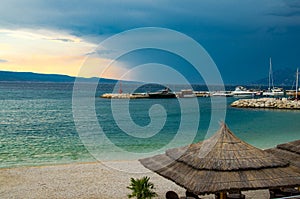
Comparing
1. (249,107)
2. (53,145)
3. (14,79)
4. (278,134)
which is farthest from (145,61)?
(14,79)

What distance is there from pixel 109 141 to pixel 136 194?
15036mm

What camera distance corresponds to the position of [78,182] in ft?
35.2

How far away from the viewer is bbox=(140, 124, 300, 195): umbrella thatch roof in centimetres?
528

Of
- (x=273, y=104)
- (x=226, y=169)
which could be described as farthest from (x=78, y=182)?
(x=273, y=104)

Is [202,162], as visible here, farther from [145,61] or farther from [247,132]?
[247,132]

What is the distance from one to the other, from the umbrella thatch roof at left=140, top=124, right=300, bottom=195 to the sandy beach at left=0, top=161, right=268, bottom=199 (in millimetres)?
3132

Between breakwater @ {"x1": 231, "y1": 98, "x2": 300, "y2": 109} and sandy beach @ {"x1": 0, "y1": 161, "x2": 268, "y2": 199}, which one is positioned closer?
sandy beach @ {"x1": 0, "y1": 161, "x2": 268, "y2": 199}

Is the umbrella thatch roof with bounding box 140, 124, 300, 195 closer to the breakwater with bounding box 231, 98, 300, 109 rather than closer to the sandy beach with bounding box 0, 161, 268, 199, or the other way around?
the sandy beach with bounding box 0, 161, 268, 199

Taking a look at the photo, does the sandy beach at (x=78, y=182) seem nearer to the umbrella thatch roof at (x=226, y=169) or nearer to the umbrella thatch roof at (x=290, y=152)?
the umbrella thatch roof at (x=290, y=152)

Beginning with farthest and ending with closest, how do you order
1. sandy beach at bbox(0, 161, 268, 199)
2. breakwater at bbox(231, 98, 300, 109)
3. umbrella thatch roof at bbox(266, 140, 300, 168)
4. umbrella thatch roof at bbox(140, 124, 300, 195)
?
breakwater at bbox(231, 98, 300, 109) < sandy beach at bbox(0, 161, 268, 199) < umbrella thatch roof at bbox(266, 140, 300, 168) < umbrella thatch roof at bbox(140, 124, 300, 195)

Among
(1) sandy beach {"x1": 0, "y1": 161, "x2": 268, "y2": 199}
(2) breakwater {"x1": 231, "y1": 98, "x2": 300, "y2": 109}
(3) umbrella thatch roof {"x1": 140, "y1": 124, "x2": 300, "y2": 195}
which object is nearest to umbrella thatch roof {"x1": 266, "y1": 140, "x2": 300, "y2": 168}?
(3) umbrella thatch roof {"x1": 140, "y1": 124, "x2": 300, "y2": 195}

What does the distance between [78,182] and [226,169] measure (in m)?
6.41

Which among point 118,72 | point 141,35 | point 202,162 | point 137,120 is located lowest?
point 137,120

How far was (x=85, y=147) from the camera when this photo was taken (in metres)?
21.1
